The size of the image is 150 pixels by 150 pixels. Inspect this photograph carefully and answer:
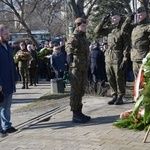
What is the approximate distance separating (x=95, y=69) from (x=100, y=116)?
17.5 feet

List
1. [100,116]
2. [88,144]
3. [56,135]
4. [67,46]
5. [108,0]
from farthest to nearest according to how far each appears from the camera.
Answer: [108,0]
[100,116]
[67,46]
[56,135]
[88,144]

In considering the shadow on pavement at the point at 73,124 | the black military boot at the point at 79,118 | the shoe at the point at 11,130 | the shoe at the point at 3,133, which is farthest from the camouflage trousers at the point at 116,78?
the shoe at the point at 3,133

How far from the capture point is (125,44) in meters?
9.28

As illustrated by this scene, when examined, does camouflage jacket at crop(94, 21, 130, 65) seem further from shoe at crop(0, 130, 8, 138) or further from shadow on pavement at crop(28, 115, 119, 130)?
shoe at crop(0, 130, 8, 138)

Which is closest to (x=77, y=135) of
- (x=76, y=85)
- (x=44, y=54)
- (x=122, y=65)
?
(x=76, y=85)

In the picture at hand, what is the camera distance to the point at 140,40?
28.6 ft

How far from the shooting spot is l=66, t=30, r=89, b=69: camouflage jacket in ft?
26.0

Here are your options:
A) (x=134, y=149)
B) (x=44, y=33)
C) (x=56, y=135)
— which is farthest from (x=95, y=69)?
(x=44, y=33)

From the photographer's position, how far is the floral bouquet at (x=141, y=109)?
6.37m

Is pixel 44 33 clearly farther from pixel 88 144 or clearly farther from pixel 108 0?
pixel 88 144

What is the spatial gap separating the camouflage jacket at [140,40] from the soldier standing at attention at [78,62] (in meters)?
1.27

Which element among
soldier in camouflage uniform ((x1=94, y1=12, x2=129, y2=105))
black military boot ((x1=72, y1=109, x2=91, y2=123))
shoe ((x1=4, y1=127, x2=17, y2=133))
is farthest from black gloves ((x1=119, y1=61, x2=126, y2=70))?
shoe ((x1=4, y1=127, x2=17, y2=133))

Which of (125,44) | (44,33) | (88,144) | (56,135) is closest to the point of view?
(88,144)

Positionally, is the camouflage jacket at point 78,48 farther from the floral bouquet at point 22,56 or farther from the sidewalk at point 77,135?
the floral bouquet at point 22,56
